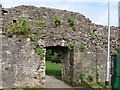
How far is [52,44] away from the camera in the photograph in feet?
36.5

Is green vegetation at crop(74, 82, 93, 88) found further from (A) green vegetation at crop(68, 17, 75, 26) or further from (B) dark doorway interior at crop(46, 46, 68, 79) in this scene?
(A) green vegetation at crop(68, 17, 75, 26)

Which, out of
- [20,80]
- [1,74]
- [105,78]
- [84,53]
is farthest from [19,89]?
[105,78]

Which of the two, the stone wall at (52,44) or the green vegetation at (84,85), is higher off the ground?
the stone wall at (52,44)

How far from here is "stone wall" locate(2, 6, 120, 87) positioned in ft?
34.4

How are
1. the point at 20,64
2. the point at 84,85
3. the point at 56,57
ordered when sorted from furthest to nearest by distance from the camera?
the point at 56,57 < the point at 84,85 < the point at 20,64

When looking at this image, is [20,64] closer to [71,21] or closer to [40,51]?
[40,51]

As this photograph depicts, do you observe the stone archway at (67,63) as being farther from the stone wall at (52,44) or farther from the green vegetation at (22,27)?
the green vegetation at (22,27)

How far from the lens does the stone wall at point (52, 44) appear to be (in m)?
10.5

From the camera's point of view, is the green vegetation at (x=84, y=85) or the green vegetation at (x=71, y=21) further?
the green vegetation at (x=71, y=21)

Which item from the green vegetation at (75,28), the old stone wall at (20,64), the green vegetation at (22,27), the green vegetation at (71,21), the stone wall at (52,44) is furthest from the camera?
the green vegetation at (71,21)

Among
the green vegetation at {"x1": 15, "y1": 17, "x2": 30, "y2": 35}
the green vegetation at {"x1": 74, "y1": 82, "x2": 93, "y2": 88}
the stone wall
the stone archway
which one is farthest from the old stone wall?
the green vegetation at {"x1": 74, "y1": 82, "x2": 93, "y2": 88}

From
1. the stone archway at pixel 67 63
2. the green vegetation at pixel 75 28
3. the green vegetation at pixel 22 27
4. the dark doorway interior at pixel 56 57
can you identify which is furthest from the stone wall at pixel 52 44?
the dark doorway interior at pixel 56 57

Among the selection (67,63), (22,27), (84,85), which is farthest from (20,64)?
(84,85)

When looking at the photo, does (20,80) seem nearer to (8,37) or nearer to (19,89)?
(19,89)
